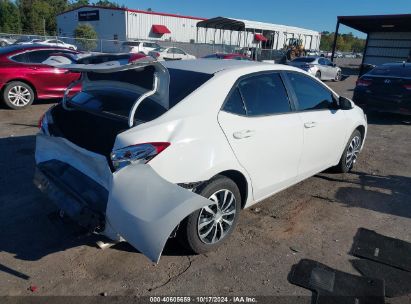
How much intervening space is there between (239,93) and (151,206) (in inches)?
59.0

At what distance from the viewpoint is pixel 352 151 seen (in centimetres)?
556

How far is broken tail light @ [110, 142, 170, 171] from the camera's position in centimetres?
274

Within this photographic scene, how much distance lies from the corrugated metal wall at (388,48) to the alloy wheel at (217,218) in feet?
88.5

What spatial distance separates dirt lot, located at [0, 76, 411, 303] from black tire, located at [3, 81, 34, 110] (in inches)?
158

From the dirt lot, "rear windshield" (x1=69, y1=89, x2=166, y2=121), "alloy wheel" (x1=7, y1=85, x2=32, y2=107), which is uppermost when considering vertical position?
"rear windshield" (x1=69, y1=89, x2=166, y2=121)

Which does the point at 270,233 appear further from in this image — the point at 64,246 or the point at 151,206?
the point at 64,246

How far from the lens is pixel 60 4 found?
8131 centimetres

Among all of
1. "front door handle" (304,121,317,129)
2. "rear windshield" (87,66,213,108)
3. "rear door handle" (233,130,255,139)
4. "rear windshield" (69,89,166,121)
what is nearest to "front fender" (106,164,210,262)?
"rear windshield" (69,89,166,121)

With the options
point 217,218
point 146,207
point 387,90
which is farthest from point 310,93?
point 387,90

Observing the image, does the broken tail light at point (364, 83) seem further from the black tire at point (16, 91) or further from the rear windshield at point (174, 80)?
the black tire at point (16, 91)

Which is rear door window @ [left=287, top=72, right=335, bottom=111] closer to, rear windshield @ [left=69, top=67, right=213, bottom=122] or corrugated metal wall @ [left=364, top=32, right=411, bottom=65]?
rear windshield @ [left=69, top=67, right=213, bottom=122]

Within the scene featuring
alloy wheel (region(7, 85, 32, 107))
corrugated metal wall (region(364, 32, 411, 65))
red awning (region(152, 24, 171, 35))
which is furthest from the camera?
red awning (region(152, 24, 171, 35))

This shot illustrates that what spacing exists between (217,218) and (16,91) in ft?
24.7

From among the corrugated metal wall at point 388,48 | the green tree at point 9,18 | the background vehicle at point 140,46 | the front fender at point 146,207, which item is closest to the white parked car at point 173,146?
the front fender at point 146,207
